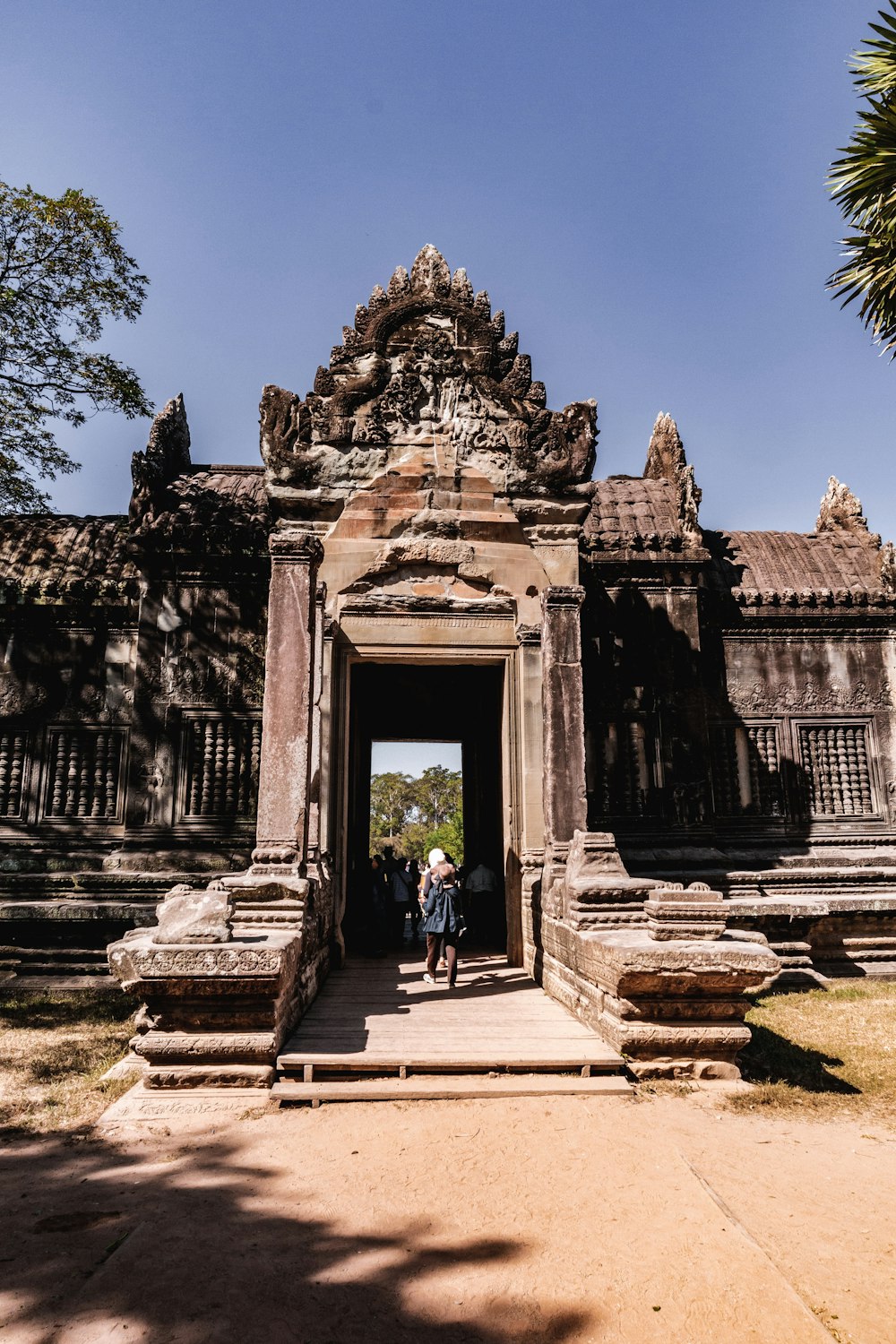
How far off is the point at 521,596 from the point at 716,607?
11.4 ft

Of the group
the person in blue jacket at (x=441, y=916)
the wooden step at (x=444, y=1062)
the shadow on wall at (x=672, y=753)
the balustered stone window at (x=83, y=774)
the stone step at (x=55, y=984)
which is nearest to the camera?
the wooden step at (x=444, y=1062)

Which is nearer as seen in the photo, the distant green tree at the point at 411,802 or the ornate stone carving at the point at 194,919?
the ornate stone carving at the point at 194,919

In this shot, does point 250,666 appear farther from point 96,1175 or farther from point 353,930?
point 96,1175

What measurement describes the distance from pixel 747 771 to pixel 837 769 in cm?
118

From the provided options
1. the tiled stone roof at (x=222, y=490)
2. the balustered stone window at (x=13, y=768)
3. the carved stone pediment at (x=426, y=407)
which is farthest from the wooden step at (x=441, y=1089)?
the tiled stone roof at (x=222, y=490)

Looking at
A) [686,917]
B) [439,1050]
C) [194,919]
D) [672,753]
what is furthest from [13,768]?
[686,917]

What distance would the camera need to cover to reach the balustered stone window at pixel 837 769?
35.1ft

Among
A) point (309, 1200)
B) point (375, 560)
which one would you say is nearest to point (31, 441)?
point (375, 560)

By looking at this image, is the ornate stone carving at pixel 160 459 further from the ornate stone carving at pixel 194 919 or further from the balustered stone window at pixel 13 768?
the ornate stone carving at pixel 194 919

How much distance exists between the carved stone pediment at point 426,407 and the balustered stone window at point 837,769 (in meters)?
4.89

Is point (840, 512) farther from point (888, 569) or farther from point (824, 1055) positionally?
point (824, 1055)

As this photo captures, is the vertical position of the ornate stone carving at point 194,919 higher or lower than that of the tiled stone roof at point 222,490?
lower

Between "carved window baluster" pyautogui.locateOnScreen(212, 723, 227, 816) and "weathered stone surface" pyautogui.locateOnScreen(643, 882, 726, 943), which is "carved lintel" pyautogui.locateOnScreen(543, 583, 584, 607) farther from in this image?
"carved window baluster" pyautogui.locateOnScreen(212, 723, 227, 816)

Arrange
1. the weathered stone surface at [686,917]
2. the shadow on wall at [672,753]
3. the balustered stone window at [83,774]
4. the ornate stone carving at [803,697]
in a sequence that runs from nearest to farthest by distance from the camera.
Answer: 1. the weathered stone surface at [686,917]
2. the balustered stone window at [83,774]
3. the shadow on wall at [672,753]
4. the ornate stone carving at [803,697]
